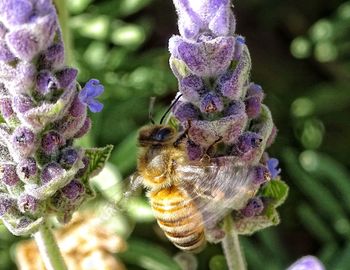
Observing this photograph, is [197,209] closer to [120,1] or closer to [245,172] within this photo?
[245,172]

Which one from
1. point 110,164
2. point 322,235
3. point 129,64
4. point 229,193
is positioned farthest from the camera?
point 129,64

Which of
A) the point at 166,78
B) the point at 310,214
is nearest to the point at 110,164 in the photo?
the point at 166,78

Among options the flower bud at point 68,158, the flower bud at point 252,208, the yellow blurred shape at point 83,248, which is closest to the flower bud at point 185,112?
the flower bud at point 68,158

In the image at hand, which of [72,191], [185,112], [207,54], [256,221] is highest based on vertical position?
[207,54]

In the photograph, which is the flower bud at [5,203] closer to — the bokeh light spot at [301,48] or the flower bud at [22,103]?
the flower bud at [22,103]

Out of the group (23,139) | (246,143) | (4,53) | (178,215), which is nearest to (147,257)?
(178,215)

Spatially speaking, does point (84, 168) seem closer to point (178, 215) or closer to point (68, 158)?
point (68, 158)
